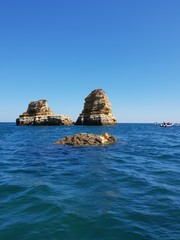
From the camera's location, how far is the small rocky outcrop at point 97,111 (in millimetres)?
102688

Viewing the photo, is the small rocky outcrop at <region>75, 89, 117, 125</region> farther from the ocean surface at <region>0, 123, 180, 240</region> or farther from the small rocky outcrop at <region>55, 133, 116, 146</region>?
the ocean surface at <region>0, 123, 180, 240</region>

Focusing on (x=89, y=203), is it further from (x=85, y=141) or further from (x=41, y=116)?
(x=41, y=116)

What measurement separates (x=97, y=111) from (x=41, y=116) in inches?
940

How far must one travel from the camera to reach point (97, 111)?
107188mm

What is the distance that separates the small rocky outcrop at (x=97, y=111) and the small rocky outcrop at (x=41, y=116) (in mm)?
7336

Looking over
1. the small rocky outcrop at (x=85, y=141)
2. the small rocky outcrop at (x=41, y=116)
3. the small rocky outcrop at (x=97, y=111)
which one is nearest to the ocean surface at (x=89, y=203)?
the small rocky outcrop at (x=85, y=141)

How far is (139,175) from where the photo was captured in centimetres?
1352

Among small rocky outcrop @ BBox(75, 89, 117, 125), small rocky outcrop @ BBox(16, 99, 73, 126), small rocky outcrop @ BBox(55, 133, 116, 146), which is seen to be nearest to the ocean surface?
small rocky outcrop @ BBox(55, 133, 116, 146)

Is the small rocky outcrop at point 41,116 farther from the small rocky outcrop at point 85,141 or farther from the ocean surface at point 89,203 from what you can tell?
the ocean surface at point 89,203

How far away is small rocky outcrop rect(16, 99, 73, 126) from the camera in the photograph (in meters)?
110

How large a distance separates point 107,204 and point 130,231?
209 cm

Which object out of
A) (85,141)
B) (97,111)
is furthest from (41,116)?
(85,141)

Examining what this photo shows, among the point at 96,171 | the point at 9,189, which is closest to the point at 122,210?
the point at 9,189

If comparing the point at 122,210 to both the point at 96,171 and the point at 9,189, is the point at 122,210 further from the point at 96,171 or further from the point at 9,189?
the point at 96,171
